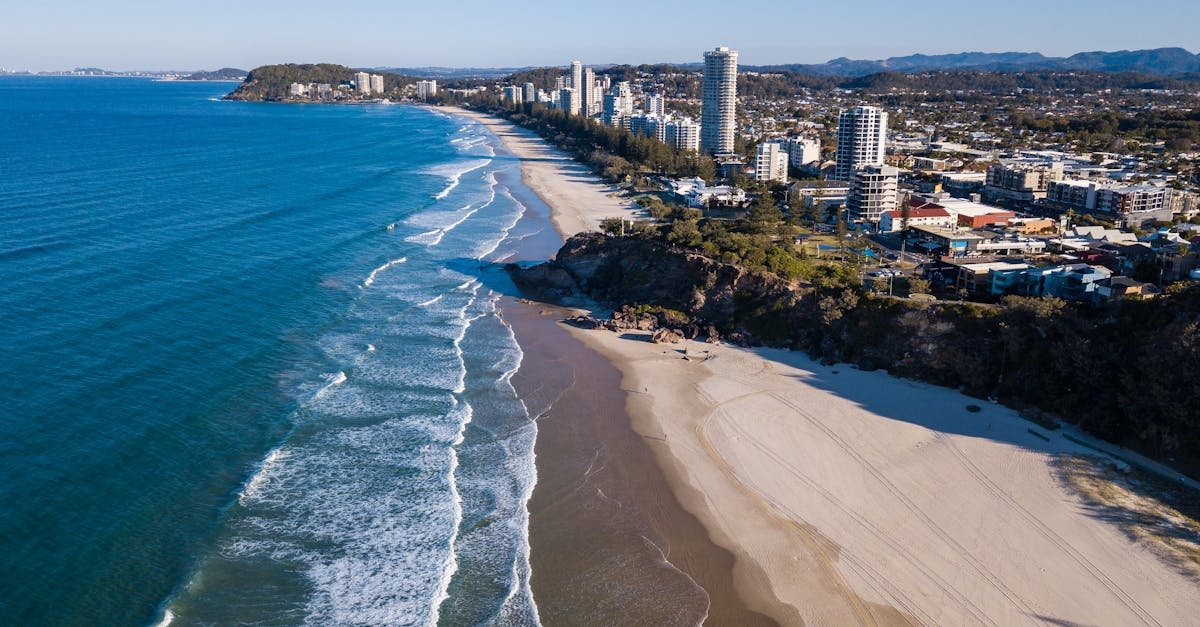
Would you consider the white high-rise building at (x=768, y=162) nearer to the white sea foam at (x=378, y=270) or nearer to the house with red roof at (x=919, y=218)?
the house with red roof at (x=919, y=218)

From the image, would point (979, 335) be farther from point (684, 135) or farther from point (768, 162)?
point (684, 135)

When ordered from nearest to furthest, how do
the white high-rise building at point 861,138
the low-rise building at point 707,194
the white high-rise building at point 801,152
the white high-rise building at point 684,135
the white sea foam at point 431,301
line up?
the white sea foam at point 431,301
the low-rise building at point 707,194
the white high-rise building at point 861,138
the white high-rise building at point 801,152
the white high-rise building at point 684,135

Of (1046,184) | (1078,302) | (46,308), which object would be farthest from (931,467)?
(1046,184)

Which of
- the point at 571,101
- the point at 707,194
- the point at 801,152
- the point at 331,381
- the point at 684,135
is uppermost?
the point at 571,101

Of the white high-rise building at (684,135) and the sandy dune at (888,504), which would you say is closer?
the sandy dune at (888,504)

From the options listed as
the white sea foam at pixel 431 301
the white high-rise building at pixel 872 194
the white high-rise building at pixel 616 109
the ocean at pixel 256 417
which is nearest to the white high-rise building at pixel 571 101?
the white high-rise building at pixel 616 109

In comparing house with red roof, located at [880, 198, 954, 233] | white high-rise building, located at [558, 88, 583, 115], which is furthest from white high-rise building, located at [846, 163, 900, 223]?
white high-rise building, located at [558, 88, 583, 115]

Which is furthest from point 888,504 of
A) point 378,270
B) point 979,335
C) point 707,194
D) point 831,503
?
point 707,194
